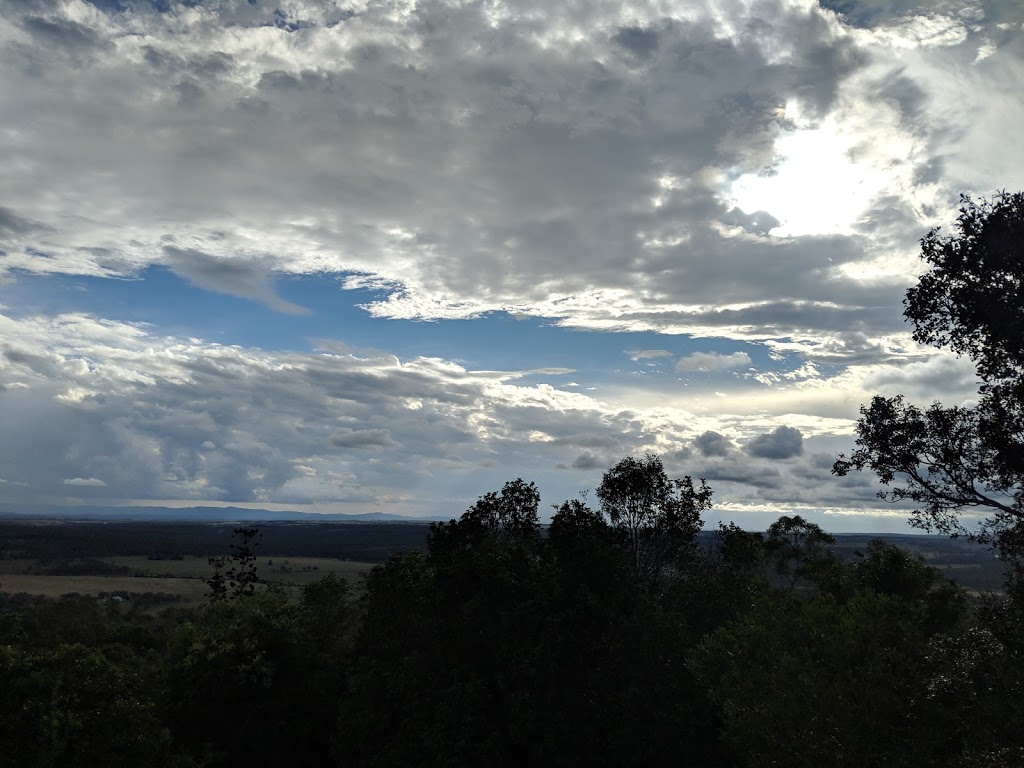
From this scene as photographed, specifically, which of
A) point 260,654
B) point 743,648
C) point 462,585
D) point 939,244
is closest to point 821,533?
point 743,648

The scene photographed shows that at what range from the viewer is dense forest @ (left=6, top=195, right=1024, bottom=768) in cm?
1817

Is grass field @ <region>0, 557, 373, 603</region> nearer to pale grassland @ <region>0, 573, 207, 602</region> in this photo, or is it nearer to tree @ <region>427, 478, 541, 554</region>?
pale grassland @ <region>0, 573, 207, 602</region>

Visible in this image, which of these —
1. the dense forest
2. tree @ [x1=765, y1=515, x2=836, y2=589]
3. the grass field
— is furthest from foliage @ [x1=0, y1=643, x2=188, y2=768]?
the grass field

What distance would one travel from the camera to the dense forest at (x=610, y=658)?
59.6 feet

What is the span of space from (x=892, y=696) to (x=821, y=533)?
43.5 metres

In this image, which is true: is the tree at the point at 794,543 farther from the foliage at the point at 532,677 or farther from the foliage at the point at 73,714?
the foliage at the point at 73,714

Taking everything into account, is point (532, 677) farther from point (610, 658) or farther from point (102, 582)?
point (102, 582)

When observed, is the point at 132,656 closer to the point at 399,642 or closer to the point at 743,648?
the point at 399,642

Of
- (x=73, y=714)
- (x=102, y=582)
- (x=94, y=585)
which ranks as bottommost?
(x=102, y=582)

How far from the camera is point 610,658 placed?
3488 cm

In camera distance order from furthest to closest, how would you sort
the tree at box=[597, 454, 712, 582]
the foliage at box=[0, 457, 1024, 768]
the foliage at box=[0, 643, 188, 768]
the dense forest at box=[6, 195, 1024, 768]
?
the tree at box=[597, 454, 712, 582] < the foliage at box=[0, 643, 188, 768] < the foliage at box=[0, 457, 1024, 768] < the dense forest at box=[6, 195, 1024, 768]

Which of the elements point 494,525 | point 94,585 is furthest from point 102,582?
point 494,525

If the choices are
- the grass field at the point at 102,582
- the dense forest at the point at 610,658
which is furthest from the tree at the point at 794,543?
the grass field at the point at 102,582

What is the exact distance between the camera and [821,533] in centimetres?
6444
